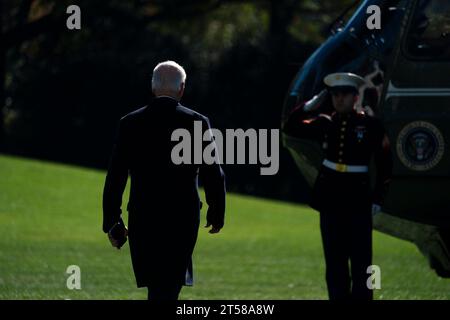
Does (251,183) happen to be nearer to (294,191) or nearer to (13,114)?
(294,191)

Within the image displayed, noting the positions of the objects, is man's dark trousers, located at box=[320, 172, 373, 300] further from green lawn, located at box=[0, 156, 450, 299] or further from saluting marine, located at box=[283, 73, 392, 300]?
green lawn, located at box=[0, 156, 450, 299]

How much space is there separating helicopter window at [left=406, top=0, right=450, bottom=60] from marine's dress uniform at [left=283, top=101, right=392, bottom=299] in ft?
8.33

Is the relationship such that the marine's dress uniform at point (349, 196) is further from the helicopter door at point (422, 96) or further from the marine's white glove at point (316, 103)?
the helicopter door at point (422, 96)

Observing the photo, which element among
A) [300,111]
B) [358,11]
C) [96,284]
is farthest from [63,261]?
[300,111]

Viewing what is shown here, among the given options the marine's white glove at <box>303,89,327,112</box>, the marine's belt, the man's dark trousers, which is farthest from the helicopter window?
the man's dark trousers

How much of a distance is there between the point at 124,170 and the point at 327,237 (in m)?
1.53

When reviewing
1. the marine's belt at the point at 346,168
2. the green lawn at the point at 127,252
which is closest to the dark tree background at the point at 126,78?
the green lawn at the point at 127,252

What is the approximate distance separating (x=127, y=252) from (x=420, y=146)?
8503 millimetres

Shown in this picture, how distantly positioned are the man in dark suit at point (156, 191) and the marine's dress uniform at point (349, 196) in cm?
109

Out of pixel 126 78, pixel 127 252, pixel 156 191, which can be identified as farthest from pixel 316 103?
pixel 126 78

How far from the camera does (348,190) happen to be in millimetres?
8945

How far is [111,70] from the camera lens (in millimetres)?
34062

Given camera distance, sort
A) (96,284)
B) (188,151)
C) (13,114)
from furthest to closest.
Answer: (13,114), (96,284), (188,151)

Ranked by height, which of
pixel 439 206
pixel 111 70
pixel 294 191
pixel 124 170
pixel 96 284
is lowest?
pixel 294 191
